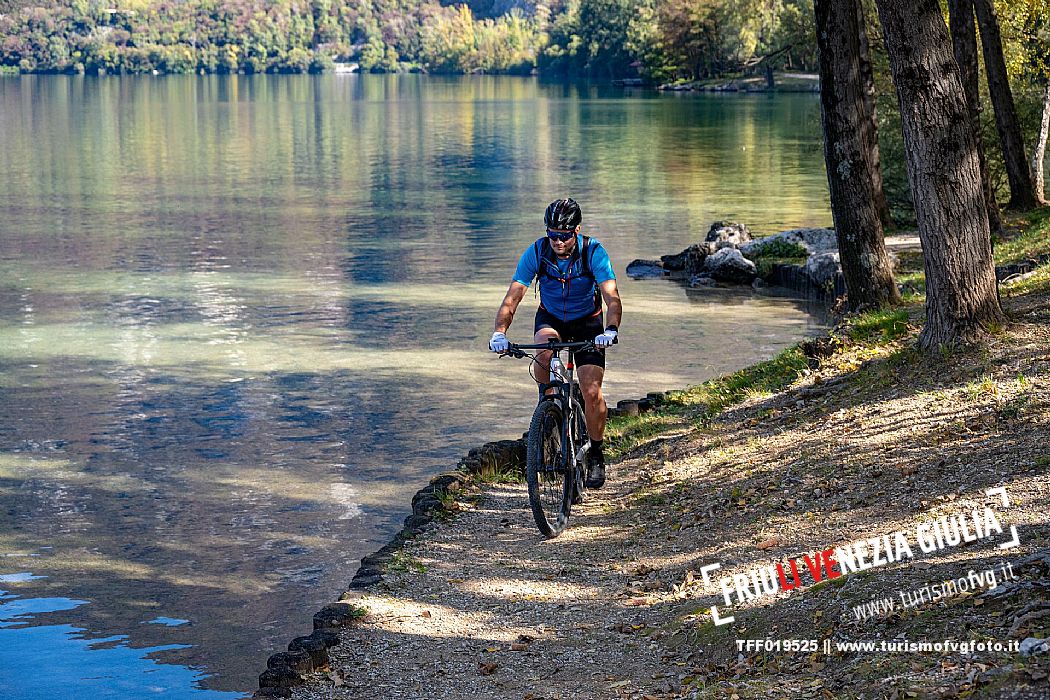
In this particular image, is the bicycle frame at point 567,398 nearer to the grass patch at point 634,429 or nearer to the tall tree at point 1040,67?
the grass patch at point 634,429

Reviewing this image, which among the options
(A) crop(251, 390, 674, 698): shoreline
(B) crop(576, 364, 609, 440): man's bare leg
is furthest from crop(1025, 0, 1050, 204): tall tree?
(B) crop(576, 364, 609, 440): man's bare leg

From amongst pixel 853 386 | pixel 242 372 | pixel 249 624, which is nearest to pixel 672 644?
pixel 249 624

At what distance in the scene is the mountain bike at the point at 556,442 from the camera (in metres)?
Result: 9.23

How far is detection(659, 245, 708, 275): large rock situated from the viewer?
1156 inches

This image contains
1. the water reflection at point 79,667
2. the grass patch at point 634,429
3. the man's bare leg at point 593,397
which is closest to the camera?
the water reflection at point 79,667

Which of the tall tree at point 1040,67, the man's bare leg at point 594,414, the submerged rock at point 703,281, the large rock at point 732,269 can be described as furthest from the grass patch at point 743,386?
the tall tree at point 1040,67

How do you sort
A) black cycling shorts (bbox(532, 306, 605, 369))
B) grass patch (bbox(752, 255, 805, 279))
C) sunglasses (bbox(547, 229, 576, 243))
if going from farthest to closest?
grass patch (bbox(752, 255, 805, 279)) → black cycling shorts (bbox(532, 306, 605, 369)) → sunglasses (bbox(547, 229, 576, 243))

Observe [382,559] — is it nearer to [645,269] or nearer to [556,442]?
[556,442]

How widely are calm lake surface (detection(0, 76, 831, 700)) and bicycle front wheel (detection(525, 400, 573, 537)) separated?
1888 mm

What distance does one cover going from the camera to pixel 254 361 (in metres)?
20.1

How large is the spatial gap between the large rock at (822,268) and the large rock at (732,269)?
1370mm

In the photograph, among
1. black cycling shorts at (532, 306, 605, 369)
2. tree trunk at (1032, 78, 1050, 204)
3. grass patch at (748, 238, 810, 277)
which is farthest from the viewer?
tree trunk at (1032, 78, 1050, 204)

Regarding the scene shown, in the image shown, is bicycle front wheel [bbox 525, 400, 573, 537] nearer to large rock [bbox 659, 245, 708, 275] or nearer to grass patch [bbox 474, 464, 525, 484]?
grass patch [bbox 474, 464, 525, 484]

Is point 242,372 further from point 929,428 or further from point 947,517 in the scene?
point 947,517
